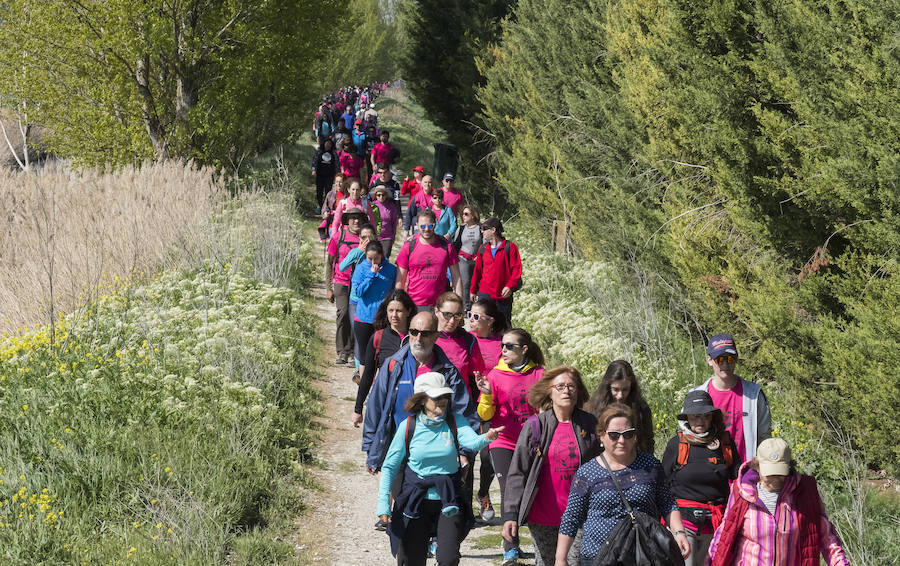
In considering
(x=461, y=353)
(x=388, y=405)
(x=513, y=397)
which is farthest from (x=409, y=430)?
(x=461, y=353)

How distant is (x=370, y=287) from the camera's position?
979cm

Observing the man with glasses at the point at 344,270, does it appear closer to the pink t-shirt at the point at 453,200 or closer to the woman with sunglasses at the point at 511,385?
the pink t-shirt at the point at 453,200

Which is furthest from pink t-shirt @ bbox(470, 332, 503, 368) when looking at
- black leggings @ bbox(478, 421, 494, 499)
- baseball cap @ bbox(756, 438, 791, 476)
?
baseball cap @ bbox(756, 438, 791, 476)

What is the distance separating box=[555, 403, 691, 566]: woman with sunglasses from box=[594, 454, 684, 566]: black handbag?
6cm

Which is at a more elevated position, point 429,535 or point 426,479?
point 426,479

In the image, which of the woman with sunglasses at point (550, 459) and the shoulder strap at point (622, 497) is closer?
the shoulder strap at point (622, 497)

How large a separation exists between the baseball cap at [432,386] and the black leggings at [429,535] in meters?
0.61

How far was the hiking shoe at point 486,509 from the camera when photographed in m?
8.23

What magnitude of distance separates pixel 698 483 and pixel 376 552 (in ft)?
9.40

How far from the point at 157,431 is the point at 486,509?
2.75 m

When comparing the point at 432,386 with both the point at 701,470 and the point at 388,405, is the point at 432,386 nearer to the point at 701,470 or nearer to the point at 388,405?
the point at 388,405

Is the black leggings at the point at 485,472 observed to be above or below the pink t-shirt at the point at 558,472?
below

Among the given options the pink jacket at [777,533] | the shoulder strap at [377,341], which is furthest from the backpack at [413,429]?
the shoulder strap at [377,341]

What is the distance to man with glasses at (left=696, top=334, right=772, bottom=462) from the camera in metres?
6.21
